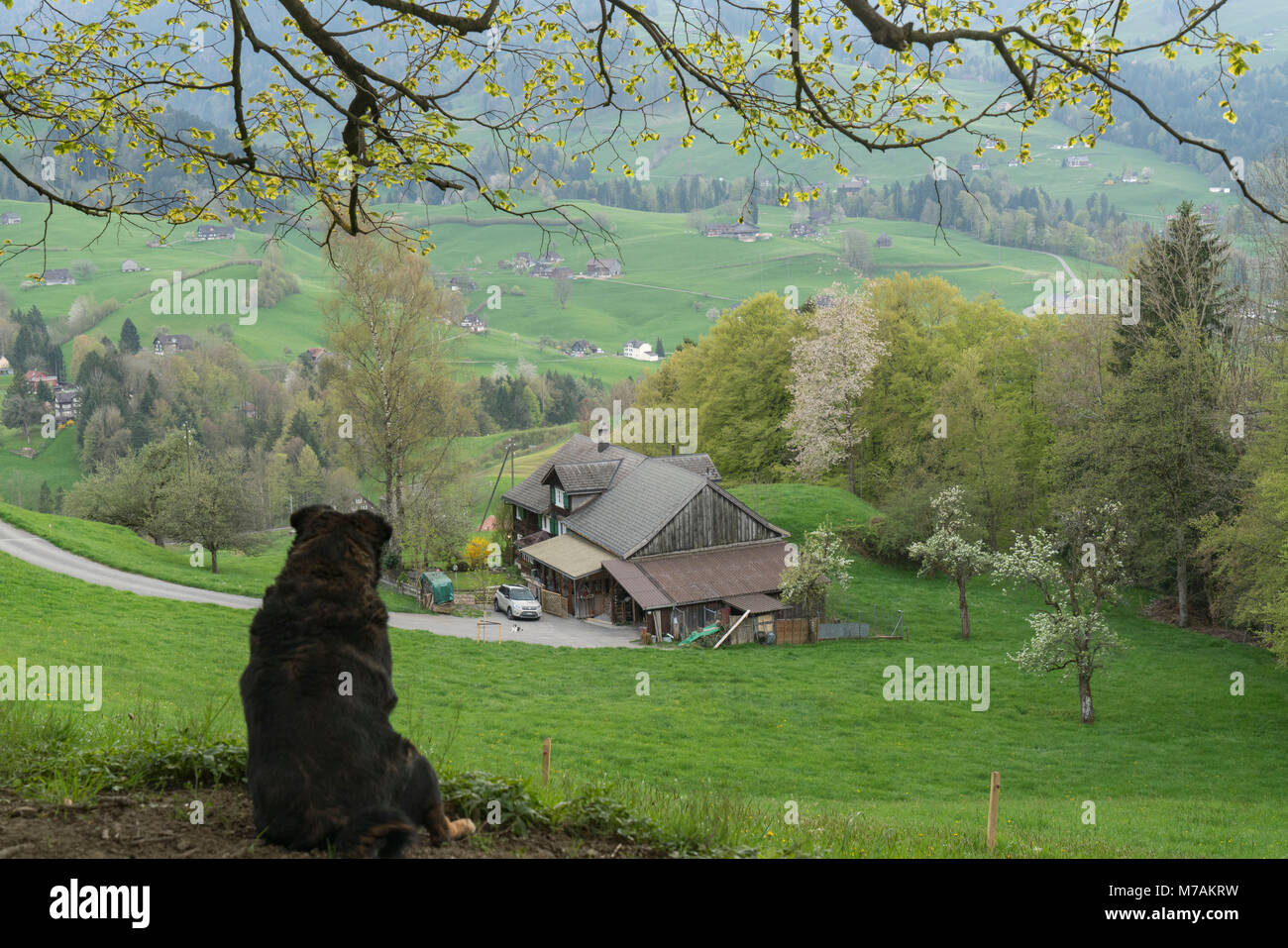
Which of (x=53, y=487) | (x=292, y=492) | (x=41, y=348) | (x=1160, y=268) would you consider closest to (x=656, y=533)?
(x=1160, y=268)

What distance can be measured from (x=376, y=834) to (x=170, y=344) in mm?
161432

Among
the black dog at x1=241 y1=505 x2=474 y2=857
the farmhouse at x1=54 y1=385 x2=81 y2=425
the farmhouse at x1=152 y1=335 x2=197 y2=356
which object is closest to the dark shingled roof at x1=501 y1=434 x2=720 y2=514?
the black dog at x1=241 y1=505 x2=474 y2=857

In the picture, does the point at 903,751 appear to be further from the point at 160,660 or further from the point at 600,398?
the point at 600,398

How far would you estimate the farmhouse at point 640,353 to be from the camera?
17662 centimetres

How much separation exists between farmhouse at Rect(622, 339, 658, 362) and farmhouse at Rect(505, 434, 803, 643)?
126m

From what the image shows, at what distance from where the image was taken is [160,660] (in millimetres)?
22953

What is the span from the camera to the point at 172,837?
5312 millimetres

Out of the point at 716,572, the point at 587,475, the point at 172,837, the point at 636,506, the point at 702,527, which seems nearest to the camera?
the point at 172,837

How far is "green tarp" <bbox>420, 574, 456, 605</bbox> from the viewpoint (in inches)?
1608

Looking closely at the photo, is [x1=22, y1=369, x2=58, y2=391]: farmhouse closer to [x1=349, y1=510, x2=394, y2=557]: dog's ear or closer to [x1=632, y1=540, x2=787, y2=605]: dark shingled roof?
[x1=632, y1=540, x2=787, y2=605]: dark shingled roof

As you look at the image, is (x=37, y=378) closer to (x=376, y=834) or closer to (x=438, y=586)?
(x=438, y=586)

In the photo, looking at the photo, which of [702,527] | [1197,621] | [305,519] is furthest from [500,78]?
[1197,621]

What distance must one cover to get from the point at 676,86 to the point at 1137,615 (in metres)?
43.4
